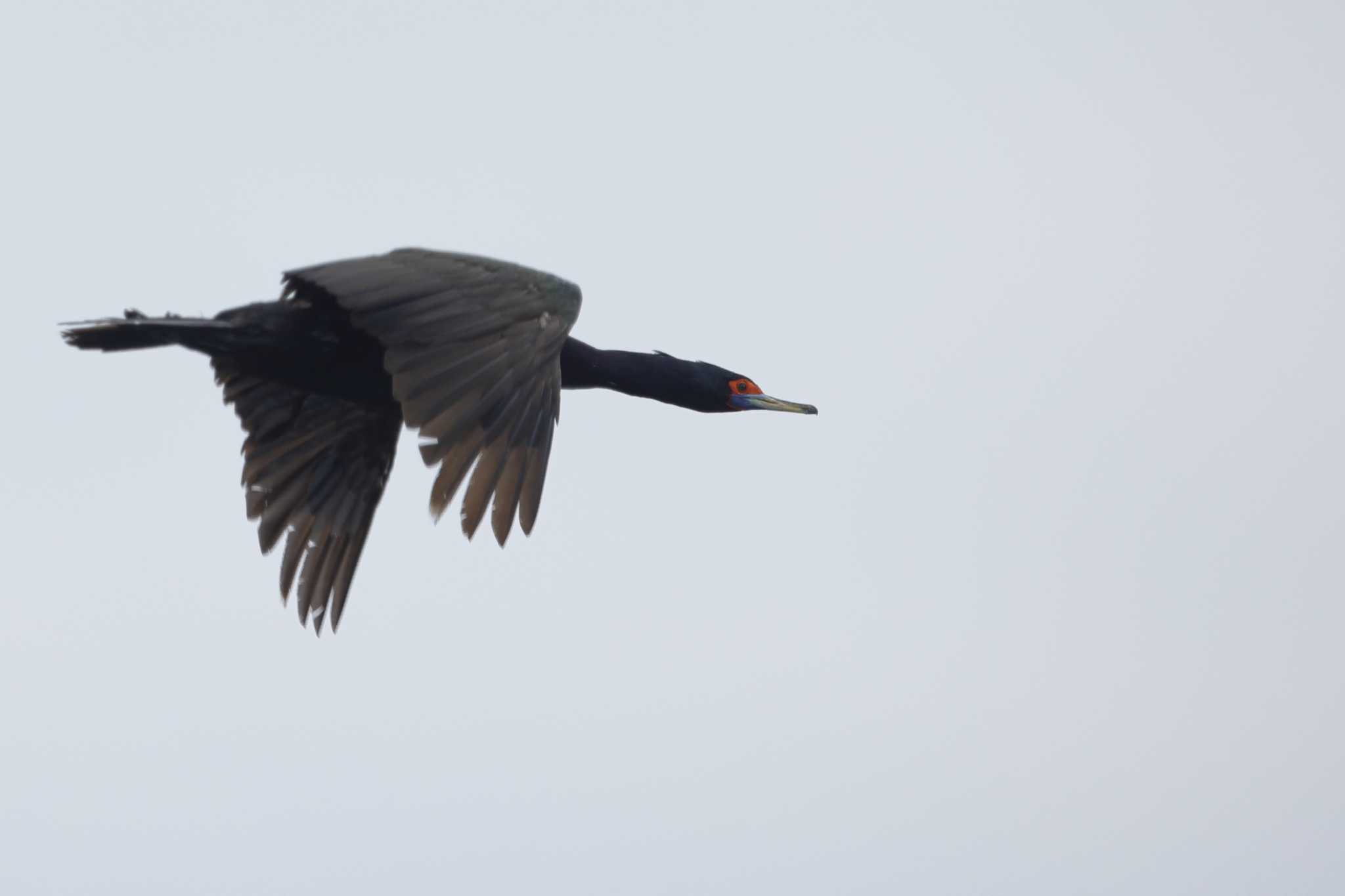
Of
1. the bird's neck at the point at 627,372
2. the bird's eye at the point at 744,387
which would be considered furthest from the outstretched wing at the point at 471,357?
the bird's eye at the point at 744,387

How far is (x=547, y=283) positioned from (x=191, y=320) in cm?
190

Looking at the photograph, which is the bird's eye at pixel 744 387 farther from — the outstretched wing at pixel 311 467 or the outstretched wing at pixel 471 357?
the outstretched wing at pixel 471 357

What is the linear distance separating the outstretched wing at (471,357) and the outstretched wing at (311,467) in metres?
1.97

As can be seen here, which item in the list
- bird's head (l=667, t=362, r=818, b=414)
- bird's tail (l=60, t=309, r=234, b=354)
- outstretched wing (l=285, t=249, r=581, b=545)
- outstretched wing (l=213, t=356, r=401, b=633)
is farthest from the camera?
bird's head (l=667, t=362, r=818, b=414)

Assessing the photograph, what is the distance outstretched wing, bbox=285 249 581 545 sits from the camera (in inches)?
374

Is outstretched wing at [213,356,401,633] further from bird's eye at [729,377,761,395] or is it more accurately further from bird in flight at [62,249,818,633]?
bird's eye at [729,377,761,395]

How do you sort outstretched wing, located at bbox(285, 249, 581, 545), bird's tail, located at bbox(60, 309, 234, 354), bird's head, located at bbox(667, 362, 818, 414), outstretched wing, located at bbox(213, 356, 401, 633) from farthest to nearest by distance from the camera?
bird's head, located at bbox(667, 362, 818, 414) < outstretched wing, located at bbox(213, 356, 401, 633) < bird's tail, located at bbox(60, 309, 234, 354) < outstretched wing, located at bbox(285, 249, 581, 545)

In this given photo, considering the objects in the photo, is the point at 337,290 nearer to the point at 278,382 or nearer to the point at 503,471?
the point at 503,471

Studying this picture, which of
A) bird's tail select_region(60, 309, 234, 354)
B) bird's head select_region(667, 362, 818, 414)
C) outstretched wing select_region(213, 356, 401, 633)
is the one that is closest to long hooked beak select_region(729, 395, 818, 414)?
bird's head select_region(667, 362, 818, 414)

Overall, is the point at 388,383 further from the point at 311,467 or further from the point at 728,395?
the point at 728,395

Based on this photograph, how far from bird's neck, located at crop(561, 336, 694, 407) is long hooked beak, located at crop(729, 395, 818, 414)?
0.93ft

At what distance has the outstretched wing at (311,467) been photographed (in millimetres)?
11984

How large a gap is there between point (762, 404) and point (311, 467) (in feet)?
8.95

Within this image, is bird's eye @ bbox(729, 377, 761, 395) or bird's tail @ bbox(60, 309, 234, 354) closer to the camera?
bird's tail @ bbox(60, 309, 234, 354)
